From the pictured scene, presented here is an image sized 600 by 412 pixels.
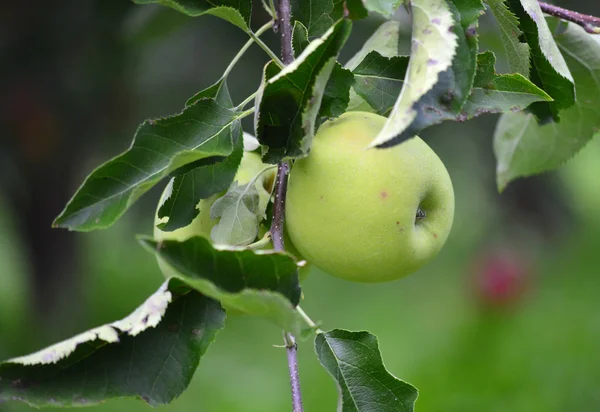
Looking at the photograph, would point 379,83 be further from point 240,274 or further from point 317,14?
point 240,274

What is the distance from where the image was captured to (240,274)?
626 mm

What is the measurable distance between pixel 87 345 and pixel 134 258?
17.1 feet

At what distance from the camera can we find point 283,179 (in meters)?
0.84

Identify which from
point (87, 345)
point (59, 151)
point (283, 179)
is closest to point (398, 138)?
point (283, 179)

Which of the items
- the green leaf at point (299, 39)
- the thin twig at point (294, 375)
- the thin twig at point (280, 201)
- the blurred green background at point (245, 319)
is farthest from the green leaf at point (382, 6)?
the blurred green background at point (245, 319)

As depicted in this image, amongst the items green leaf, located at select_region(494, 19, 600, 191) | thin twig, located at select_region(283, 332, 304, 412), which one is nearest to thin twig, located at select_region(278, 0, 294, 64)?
thin twig, located at select_region(283, 332, 304, 412)

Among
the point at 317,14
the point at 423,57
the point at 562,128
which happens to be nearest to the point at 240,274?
the point at 423,57

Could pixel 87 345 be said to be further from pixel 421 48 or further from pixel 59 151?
pixel 59 151

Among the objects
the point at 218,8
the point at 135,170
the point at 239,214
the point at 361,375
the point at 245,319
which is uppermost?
the point at 218,8

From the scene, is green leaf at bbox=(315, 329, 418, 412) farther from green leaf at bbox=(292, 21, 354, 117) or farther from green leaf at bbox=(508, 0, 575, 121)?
green leaf at bbox=(508, 0, 575, 121)

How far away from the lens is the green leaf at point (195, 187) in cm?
83

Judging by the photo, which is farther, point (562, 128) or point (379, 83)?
point (562, 128)

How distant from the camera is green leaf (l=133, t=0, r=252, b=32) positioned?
74cm

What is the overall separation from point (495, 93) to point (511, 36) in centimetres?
10
